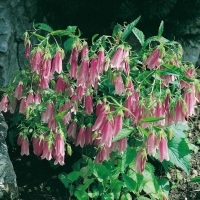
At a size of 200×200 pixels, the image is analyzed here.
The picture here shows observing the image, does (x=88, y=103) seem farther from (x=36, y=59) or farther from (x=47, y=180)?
(x=47, y=180)

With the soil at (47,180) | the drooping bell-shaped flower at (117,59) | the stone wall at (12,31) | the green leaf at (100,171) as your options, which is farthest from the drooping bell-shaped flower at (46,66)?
the stone wall at (12,31)

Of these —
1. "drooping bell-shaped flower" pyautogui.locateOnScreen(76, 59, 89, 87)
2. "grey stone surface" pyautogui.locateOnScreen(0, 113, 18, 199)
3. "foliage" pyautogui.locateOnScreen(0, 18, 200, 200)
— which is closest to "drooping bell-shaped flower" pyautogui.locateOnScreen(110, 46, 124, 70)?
"foliage" pyautogui.locateOnScreen(0, 18, 200, 200)

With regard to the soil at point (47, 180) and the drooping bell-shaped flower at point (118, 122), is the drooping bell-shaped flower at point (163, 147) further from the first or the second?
the soil at point (47, 180)

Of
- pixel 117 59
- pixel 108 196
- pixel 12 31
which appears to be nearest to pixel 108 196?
pixel 108 196

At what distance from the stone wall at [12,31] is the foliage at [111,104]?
3.38 feet

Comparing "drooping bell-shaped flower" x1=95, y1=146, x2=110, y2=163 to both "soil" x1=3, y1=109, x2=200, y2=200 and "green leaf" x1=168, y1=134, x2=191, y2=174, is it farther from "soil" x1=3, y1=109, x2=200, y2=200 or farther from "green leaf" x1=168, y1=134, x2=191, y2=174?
"soil" x1=3, y1=109, x2=200, y2=200

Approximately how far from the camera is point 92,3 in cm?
409

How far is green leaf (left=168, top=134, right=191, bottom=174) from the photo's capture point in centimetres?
283

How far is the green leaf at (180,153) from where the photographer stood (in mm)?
2830

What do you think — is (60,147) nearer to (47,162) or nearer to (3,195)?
(3,195)

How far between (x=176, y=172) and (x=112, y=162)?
831 mm

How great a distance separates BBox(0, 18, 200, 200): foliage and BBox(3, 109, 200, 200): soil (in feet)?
1.11

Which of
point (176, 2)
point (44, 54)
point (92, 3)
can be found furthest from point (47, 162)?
point (176, 2)

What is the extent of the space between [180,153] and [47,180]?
3.44 feet
